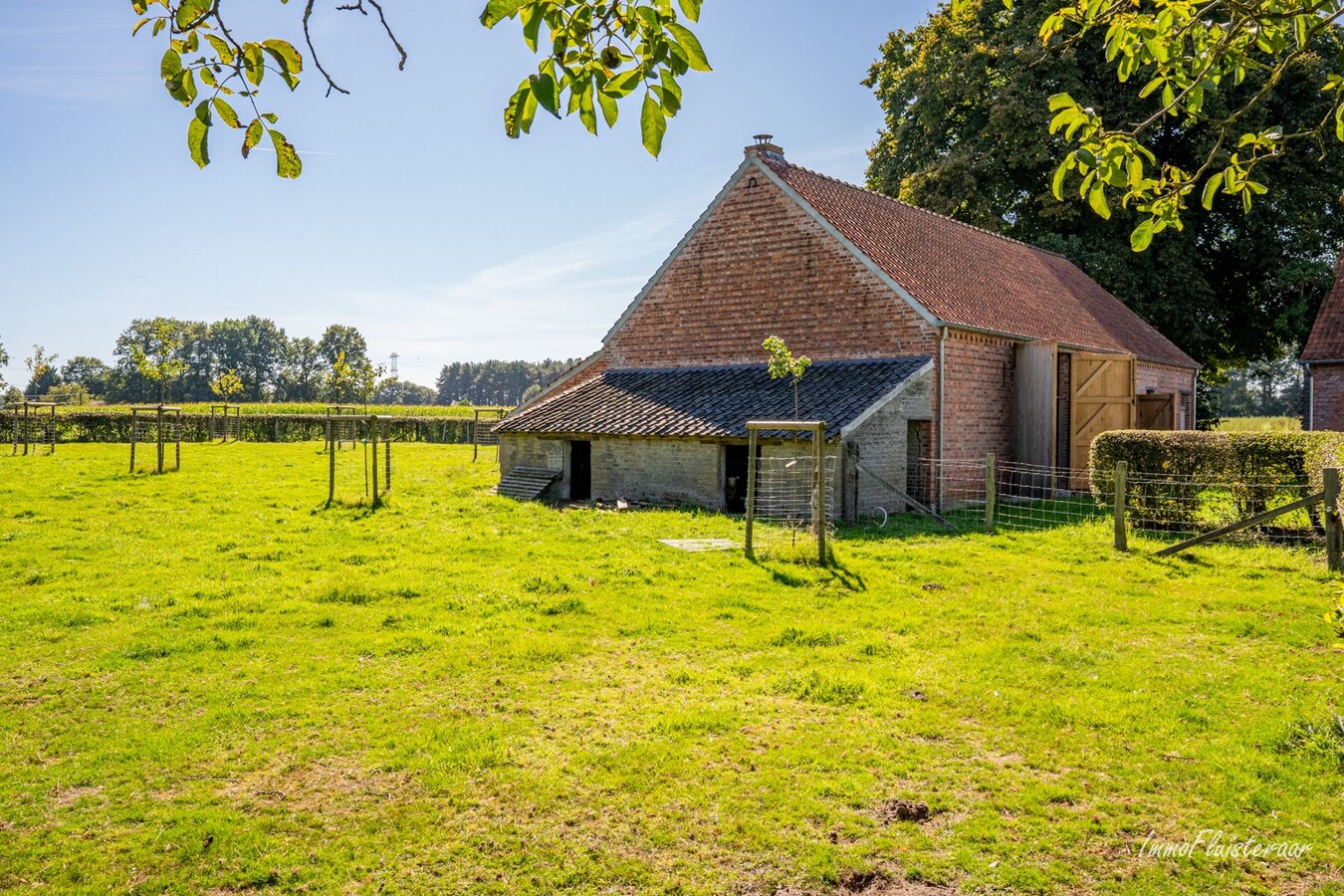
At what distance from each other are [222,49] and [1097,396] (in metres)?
20.9

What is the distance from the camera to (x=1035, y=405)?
1972 cm

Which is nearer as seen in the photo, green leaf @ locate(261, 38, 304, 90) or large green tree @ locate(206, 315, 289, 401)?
green leaf @ locate(261, 38, 304, 90)

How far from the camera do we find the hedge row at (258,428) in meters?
41.6

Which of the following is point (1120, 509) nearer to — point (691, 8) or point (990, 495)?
point (990, 495)

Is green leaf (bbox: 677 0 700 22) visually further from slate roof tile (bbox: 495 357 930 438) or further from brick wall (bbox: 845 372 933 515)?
brick wall (bbox: 845 372 933 515)

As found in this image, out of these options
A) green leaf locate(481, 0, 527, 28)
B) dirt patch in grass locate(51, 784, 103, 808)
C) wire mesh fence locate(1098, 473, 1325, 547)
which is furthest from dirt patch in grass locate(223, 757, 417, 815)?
wire mesh fence locate(1098, 473, 1325, 547)

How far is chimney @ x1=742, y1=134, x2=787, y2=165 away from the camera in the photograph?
68.5ft

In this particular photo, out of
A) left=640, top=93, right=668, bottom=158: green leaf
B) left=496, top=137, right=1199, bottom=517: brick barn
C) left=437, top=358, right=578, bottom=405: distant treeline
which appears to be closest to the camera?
left=640, top=93, right=668, bottom=158: green leaf

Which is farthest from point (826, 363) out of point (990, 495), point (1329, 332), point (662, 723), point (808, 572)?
point (1329, 332)

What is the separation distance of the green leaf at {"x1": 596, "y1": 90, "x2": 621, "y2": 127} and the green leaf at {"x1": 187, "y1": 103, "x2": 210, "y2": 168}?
122cm

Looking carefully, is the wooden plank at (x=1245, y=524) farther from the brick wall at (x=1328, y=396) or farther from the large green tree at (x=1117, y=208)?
the large green tree at (x=1117, y=208)

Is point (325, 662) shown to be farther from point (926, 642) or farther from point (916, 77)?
point (916, 77)

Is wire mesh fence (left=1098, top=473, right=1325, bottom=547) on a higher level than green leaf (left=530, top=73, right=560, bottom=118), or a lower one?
lower

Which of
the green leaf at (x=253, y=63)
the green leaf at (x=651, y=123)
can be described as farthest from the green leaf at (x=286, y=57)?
the green leaf at (x=651, y=123)
